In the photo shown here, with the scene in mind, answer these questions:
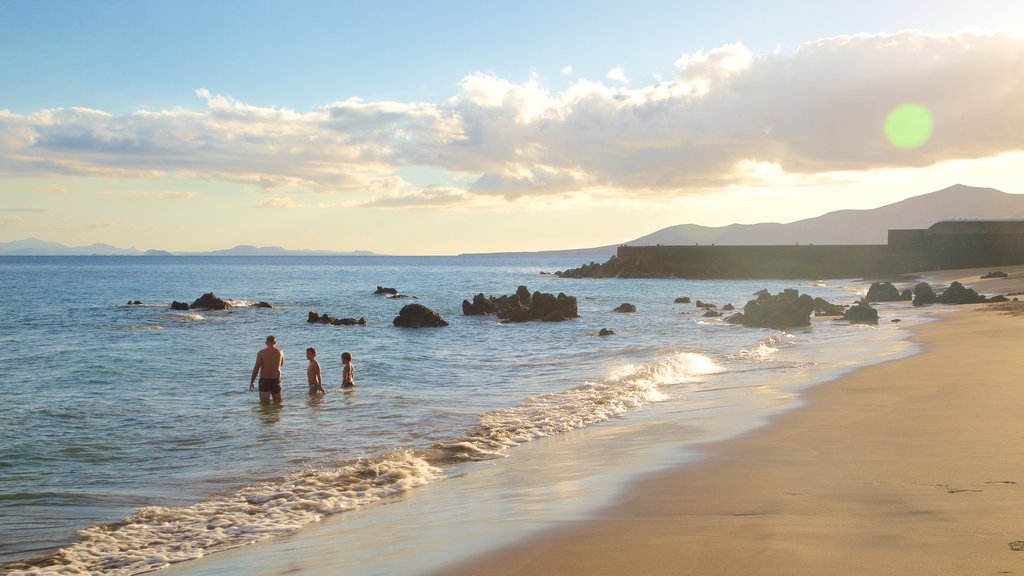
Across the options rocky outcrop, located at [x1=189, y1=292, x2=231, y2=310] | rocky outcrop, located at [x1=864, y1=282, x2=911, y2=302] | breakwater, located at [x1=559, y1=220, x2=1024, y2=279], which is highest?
breakwater, located at [x1=559, y1=220, x2=1024, y2=279]

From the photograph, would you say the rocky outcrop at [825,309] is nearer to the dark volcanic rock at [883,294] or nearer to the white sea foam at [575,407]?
the dark volcanic rock at [883,294]

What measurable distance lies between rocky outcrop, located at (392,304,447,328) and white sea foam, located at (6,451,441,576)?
26.8 m

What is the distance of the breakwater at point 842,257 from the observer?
254 feet

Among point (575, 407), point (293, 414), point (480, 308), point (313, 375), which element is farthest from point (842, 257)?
point (293, 414)

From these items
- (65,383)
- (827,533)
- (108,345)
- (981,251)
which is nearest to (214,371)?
(65,383)

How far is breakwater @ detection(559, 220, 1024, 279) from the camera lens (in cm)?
7750

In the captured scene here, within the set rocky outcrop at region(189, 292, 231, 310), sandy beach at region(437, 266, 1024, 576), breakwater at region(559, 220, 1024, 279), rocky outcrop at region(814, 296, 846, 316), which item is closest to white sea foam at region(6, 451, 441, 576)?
sandy beach at region(437, 266, 1024, 576)

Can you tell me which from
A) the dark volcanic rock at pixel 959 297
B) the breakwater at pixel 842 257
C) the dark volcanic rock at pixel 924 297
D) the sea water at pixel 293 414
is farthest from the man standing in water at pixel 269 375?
the breakwater at pixel 842 257

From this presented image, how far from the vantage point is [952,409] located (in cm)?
1023

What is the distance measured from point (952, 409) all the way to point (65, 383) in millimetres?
17996

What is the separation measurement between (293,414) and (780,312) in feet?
76.4

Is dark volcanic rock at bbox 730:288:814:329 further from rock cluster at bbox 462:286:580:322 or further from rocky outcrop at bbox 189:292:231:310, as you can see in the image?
rocky outcrop at bbox 189:292:231:310

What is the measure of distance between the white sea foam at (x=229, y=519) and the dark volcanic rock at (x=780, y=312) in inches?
988

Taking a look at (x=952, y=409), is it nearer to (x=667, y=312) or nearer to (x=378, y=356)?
(x=378, y=356)
